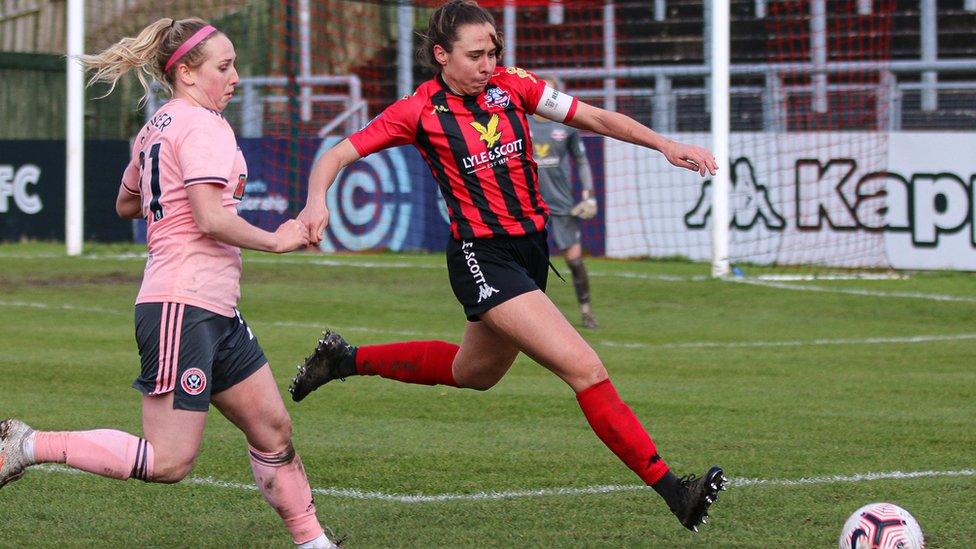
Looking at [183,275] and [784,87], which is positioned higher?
[784,87]

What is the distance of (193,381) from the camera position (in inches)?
192

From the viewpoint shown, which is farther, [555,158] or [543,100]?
[555,158]

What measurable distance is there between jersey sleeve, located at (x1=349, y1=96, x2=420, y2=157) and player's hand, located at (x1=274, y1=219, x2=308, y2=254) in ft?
3.15

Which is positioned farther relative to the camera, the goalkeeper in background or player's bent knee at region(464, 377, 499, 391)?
the goalkeeper in background

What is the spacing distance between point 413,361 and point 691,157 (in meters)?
1.83

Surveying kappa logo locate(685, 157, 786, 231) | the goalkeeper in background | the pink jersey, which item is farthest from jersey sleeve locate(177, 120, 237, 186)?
kappa logo locate(685, 157, 786, 231)

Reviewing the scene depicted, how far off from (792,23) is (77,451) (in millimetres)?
17193

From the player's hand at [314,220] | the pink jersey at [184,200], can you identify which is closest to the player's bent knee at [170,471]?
the pink jersey at [184,200]

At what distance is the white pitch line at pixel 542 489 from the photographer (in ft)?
20.8

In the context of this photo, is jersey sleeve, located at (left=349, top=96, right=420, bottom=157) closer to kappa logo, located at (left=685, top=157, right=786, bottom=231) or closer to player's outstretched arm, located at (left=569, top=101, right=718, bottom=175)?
player's outstretched arm, located at (left=569, top=101, right=718, bottom=175)

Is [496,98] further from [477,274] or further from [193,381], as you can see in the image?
[193,381]

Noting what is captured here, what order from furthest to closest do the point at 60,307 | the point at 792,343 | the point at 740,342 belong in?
1. the point at 60,307
2. the point at 740,342
3. the point at 792,343

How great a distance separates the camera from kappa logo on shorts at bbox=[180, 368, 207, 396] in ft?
16.0

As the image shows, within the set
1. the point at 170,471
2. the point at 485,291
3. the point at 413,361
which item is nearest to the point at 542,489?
the point at 413,361
